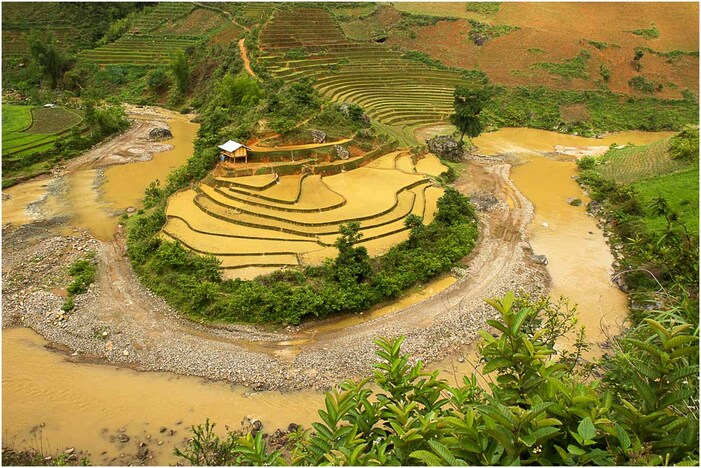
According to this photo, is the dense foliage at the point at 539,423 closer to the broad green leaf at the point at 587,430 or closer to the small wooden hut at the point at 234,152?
the broad green leaf at the point at 587,430

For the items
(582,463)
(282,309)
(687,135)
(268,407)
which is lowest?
(268,407)

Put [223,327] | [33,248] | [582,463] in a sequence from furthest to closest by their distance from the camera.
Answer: [33,248], [223,327], [582,463]

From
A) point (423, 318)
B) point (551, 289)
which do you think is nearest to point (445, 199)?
point (551, 289)

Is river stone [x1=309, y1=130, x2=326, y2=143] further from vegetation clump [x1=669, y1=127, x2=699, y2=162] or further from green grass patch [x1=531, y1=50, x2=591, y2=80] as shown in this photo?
Result: green grass patch [x1=531, y1=50, x2=591, y2=80]

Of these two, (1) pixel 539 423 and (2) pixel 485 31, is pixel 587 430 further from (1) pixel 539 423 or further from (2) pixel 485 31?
(2) pixel 485 31

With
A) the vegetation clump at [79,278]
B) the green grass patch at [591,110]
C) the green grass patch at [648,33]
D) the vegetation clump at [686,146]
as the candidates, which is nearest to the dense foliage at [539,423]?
the vegetation clump at [79,278]

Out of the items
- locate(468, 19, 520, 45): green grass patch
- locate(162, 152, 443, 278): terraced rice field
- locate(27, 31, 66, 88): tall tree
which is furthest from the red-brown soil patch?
locate(162, 152, 443, 278): terraced rice field

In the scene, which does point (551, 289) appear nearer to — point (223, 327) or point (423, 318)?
point (423, 318)
